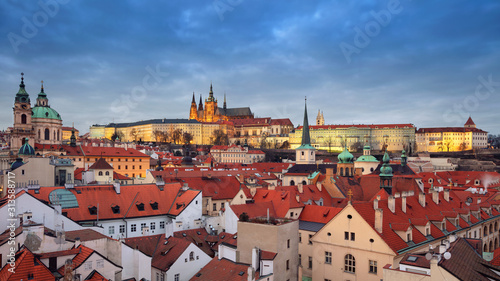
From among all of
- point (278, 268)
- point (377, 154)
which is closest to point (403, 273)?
point (278, 268)

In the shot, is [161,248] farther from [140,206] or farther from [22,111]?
[22,111]

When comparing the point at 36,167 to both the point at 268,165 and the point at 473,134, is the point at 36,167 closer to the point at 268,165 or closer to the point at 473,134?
the point at 268,165

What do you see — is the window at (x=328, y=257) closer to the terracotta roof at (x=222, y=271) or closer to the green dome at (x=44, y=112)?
the terracotta roof at (x=222, y=271)

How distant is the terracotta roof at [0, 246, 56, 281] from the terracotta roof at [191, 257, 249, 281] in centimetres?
884

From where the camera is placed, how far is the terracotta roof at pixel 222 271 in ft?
73.8

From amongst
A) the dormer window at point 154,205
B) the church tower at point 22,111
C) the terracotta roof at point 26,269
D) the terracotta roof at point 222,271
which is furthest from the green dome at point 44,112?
the terracotta roof at point 26,269

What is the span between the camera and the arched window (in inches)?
1053

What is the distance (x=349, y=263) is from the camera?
27.0 m

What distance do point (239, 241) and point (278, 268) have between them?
2.85 m

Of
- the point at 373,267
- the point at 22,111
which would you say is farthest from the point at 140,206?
the point at 22,111

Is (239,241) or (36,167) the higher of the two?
(36,167)

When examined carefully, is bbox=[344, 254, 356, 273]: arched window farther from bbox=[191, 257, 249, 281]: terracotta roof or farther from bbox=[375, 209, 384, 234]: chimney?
bbox=[191, 257, 249, 281]: terracotta roof

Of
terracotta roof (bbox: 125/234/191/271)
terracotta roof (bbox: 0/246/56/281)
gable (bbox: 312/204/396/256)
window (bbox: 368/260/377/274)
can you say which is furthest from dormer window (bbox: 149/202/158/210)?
window (bbox: 368/260/377/274)

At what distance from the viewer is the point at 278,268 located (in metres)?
23.1
